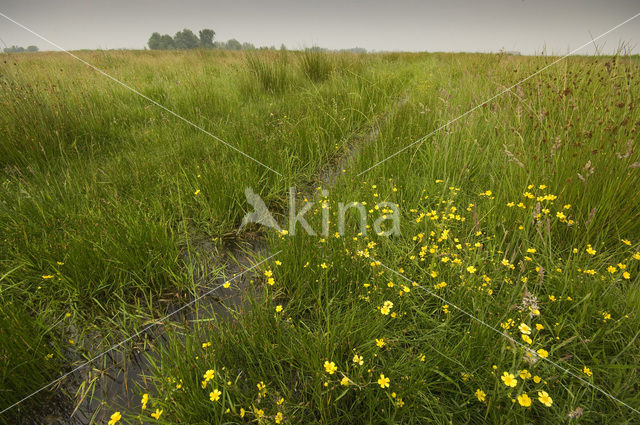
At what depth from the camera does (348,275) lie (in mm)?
2020

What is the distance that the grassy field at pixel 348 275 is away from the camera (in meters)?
1.38

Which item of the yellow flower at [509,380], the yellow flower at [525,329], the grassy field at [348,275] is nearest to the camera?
the yellow flower at [509,380]

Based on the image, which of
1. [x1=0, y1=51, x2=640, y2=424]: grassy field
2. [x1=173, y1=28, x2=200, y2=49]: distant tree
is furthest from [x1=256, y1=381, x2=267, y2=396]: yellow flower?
[x1=173, y1=28, x2=200, y2=49]: distant tree

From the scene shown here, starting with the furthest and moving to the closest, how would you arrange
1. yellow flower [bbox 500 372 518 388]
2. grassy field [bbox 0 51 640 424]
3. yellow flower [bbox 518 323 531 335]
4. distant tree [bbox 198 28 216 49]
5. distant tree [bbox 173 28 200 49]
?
distant tree [bbox 173 28 200 49], distant tree [bbox 198 28 216 49], grassy field [bbox 0 51 640 424], yellow flower [bbox 518 323 531 335], yellow flower [bbox 500 372 518 388]

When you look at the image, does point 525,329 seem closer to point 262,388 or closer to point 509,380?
point 509,380

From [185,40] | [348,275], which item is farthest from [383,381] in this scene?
[185,40]

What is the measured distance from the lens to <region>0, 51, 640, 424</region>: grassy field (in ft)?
4.53

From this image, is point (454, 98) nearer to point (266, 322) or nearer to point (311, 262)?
point (311, 262)

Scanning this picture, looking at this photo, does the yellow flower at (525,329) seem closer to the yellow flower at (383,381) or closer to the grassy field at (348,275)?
the grassy field at (348,275)

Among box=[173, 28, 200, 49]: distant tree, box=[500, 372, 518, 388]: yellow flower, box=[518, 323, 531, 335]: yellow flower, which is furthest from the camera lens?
box=[173, 28, 200, 49]: distant tree
